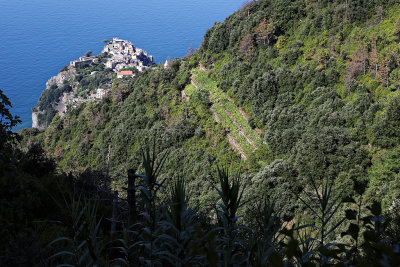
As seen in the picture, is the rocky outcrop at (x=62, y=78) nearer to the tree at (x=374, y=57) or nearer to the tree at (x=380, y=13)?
the tree at (x=380, y=13)

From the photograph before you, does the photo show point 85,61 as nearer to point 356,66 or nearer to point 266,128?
point 266,128

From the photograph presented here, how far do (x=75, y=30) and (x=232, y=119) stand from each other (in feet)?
305

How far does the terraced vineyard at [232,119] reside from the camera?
19.7 metres

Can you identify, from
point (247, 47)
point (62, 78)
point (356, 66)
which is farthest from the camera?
point (62, 78)

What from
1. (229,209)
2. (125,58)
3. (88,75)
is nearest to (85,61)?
(88,75)

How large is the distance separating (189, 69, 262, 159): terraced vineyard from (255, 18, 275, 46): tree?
5107 mm

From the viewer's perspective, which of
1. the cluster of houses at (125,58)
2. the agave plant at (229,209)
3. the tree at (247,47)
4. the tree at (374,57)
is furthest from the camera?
the cluster of houses at (125,58)

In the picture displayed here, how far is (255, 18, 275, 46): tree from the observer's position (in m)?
24.9

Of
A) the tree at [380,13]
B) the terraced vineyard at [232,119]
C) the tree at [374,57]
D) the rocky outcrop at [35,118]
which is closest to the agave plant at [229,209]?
the tree at [374,57]

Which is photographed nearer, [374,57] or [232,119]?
[374,57]

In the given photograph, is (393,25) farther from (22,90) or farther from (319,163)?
(22,90)

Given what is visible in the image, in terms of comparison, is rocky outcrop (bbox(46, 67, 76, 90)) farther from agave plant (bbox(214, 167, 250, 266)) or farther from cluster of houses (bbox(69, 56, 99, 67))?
agave plant (bbox(214, 167, 250, 266))

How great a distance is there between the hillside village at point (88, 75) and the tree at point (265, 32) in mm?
32482

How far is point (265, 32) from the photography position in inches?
986
